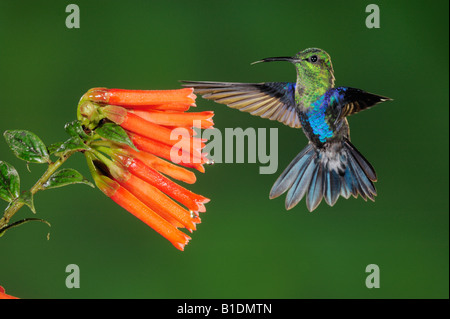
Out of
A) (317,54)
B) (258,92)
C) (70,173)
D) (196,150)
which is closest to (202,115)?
(196,150)

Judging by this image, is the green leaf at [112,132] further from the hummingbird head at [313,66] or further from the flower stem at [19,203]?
the hummingbird head at [313,66]

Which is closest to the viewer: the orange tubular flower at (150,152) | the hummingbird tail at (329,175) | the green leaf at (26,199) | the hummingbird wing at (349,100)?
the green leaf at (26,199)

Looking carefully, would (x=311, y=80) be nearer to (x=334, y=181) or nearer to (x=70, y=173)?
(x=334, y=181)

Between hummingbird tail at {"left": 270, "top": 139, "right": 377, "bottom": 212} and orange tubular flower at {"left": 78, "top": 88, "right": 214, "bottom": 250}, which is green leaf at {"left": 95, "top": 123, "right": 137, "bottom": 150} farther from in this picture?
hummingbird tail at {"left": 270, "top": 139, "right": 377, "bottom": 212}

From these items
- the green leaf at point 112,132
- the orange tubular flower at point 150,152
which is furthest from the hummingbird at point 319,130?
the green leaf at point 112,132

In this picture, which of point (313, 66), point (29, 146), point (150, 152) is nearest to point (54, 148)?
point (29, 146)

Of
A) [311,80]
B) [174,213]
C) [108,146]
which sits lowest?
[174,213]

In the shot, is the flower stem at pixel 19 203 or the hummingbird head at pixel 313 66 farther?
the hummingbird head at pixel 313 66
